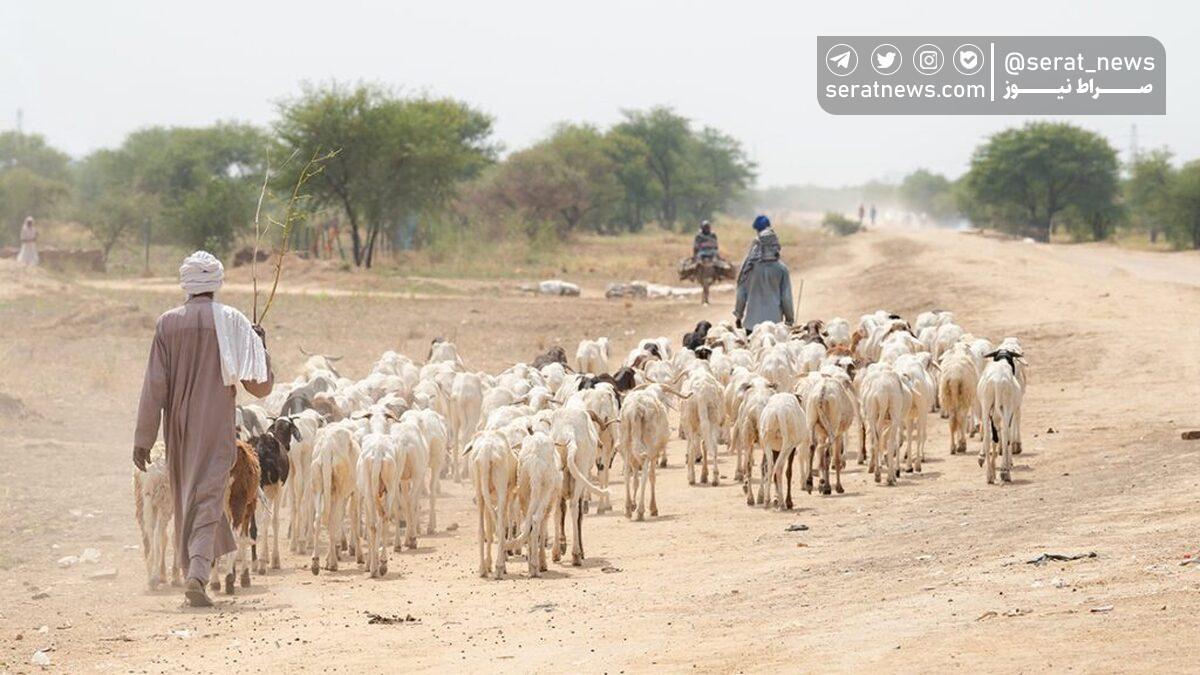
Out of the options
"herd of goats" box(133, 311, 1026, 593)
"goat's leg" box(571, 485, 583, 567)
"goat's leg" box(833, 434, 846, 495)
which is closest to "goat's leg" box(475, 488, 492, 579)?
"herd of goats" box(133, 311, 1026, 593)

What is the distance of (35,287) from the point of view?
1137 inches

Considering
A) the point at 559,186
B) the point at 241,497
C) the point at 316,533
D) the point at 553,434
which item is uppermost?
the point at 559,186

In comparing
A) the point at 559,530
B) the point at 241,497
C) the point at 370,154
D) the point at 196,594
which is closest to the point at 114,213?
the point at 370,154

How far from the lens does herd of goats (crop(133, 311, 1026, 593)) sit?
385 inches

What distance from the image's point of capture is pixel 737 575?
9312mm

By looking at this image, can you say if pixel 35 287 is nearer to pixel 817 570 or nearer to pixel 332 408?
pixel 332 408

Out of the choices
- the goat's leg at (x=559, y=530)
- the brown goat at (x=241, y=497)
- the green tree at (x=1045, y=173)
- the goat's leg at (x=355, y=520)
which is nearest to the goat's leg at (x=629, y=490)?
the goat's leg at (x=559, y=530)

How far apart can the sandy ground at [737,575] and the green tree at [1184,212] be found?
120 ft

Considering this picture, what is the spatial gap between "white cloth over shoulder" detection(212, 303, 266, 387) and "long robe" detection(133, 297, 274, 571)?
60 millimetres

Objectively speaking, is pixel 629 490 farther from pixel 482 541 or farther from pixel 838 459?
pixel 482 541

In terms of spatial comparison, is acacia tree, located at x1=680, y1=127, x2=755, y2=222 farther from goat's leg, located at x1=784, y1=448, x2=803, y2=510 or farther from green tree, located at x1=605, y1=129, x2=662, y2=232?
goat's leg, located at x1=784, y1=448, x2=803, y2=510

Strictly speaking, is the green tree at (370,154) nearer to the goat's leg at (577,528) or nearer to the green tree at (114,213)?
the green tree at (114,213)

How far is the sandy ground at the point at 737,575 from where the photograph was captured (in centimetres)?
704

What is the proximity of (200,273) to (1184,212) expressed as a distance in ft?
165
